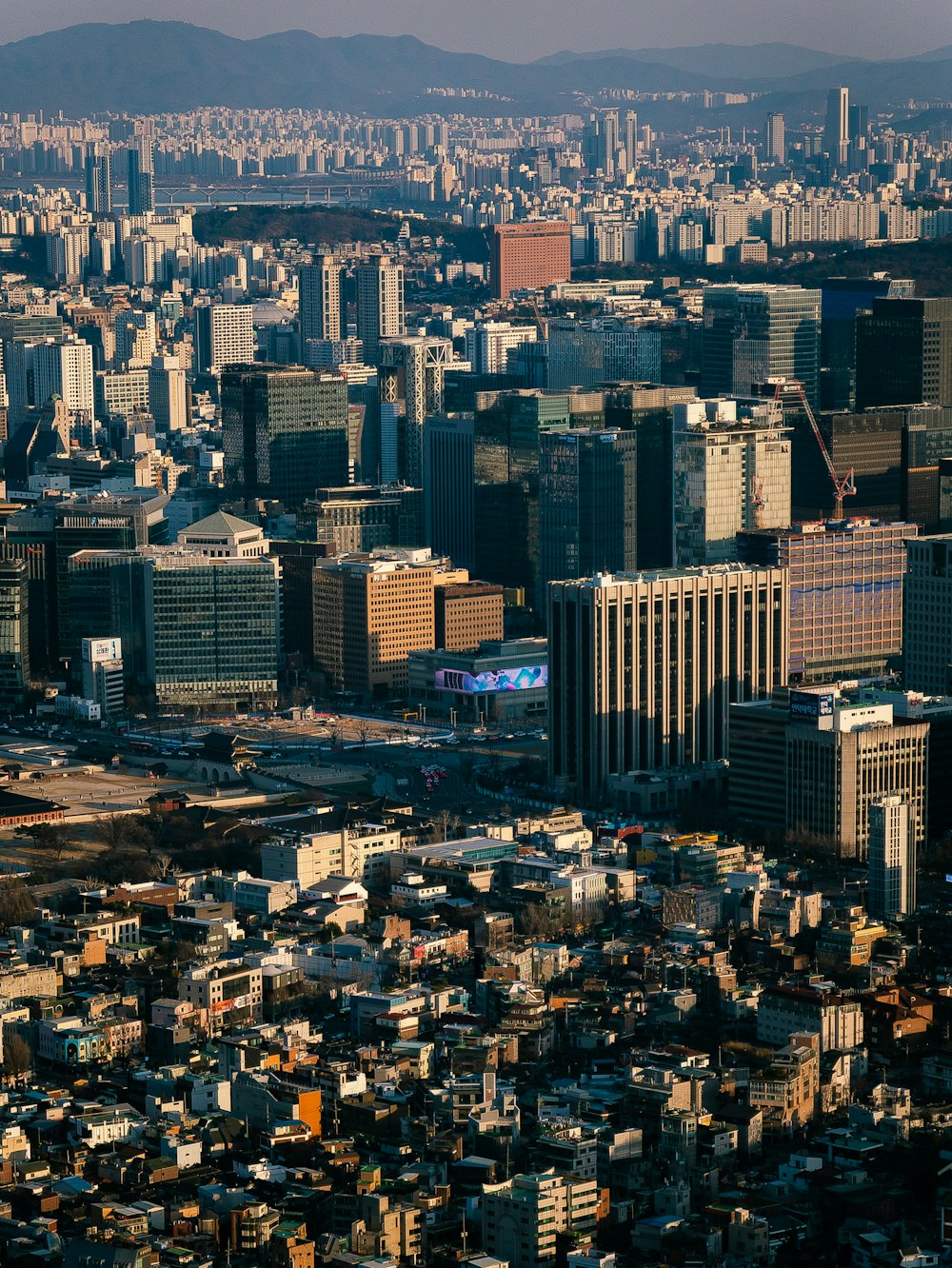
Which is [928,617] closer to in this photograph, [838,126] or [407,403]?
[407,403]

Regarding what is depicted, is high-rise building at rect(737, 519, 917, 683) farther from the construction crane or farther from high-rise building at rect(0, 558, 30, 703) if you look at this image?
high-rise building at rect(0, 558, 30, 703)

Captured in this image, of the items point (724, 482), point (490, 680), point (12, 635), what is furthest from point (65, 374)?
point (724, 482)

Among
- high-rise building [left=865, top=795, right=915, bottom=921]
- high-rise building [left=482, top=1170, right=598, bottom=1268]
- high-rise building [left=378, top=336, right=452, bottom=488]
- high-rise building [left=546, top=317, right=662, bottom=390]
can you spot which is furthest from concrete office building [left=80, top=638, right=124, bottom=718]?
high-rise building [left=482, top=1170, right=598, bottom=1268]

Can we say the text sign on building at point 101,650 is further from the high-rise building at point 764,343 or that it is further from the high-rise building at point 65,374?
the high-rise building at point 65,374

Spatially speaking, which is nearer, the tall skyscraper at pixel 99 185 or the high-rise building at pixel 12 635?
the high-rise building at pixel 12 635

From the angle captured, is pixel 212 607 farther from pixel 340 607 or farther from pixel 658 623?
pixel 658 623

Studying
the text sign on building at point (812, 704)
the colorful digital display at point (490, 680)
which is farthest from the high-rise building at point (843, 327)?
the text sign on building at point (812, 704)
